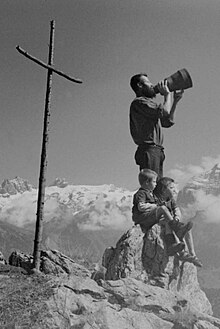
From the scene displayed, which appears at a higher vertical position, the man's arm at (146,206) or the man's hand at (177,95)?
the man's hand at (177,95)

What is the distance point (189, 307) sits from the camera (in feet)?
36.6

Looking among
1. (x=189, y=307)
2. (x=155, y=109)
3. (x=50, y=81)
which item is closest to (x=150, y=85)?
(x=155, y=109)

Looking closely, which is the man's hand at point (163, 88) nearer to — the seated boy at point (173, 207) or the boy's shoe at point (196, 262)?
the seated boy at point (173, 207)

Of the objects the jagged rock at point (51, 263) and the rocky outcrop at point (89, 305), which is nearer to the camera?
the rocky outcrop at point (89, 305)

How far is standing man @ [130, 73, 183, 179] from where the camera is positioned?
14672mm

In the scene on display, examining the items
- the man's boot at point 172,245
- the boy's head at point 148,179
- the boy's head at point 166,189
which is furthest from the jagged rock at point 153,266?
the boy's head at point 148,179

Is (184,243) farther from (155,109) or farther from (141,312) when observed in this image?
(155,109)

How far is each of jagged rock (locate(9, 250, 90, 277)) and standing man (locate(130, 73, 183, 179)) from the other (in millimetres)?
4128

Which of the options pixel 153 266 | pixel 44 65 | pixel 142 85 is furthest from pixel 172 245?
pixel 44 65

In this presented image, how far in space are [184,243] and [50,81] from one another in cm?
585

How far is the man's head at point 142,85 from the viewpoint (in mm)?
15312

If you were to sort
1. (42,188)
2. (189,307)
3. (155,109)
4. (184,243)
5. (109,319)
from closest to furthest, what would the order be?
1. (109,319)
2. (189,307)
3. (42,188)
4. (184,243)
5. (155,109)

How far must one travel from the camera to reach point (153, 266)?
1308 centimetres

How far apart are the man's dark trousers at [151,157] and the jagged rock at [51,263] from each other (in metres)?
4.04
